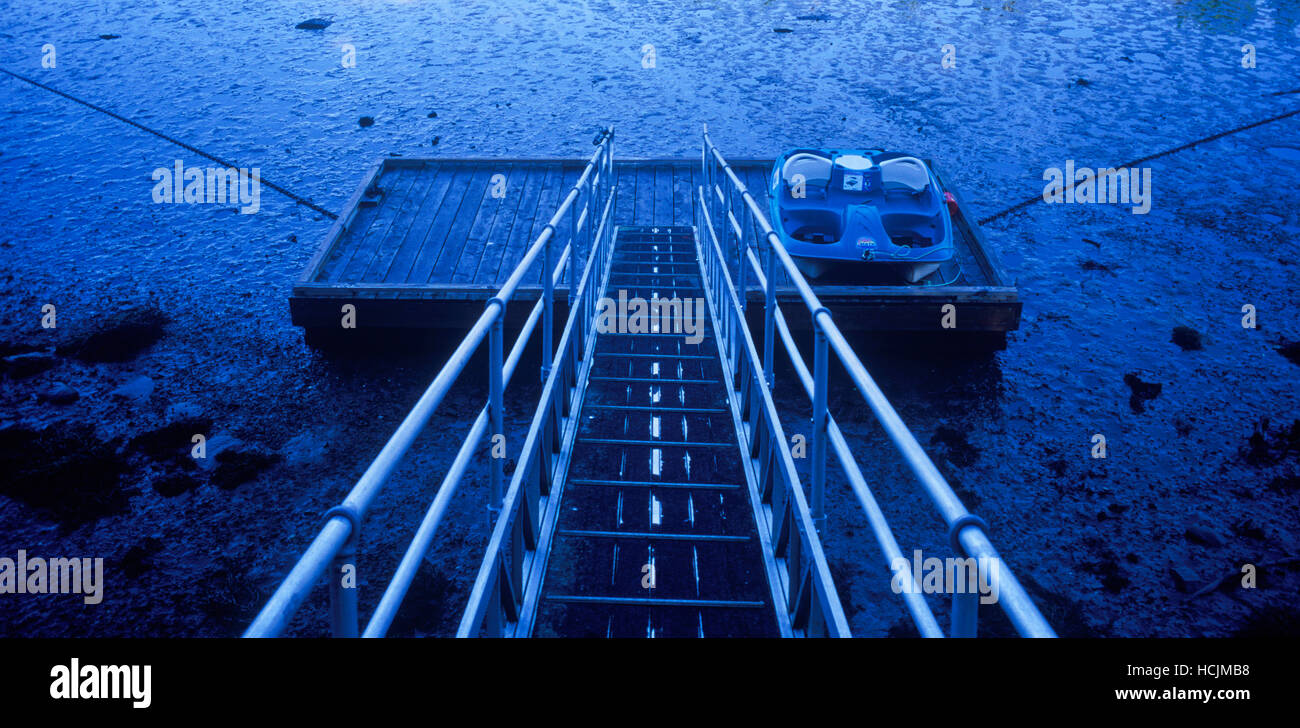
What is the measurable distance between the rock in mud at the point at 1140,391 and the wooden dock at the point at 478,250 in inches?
40.8

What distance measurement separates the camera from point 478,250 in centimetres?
844

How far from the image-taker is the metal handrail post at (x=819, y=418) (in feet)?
9.08

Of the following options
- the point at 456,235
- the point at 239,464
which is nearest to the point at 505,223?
the point at 456,235

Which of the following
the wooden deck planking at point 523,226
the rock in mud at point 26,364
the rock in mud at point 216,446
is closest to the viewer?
the rock in mud at point 216,446

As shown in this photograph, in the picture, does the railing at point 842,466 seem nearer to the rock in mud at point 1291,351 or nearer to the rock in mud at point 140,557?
the rock in mud at point 140,557

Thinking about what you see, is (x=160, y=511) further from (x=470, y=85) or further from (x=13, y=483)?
(x=470, y=85)

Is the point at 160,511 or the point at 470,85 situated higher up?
the point at 470,85

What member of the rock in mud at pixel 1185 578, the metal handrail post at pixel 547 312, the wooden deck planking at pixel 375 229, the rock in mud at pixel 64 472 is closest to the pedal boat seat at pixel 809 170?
the wooden deck planking at pixel 375 229

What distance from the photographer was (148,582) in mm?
5250

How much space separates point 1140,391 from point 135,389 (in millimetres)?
8239

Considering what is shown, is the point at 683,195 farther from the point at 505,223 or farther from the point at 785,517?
the point at 785,517

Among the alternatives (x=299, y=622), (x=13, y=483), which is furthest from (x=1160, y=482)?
(x=13, y=483)
